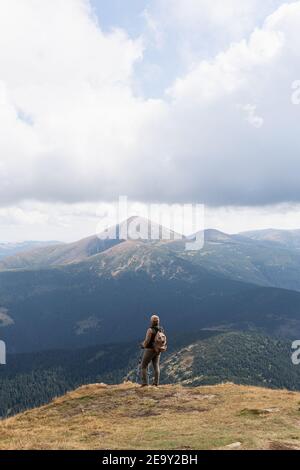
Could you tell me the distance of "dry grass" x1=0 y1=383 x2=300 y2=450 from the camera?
17.6m

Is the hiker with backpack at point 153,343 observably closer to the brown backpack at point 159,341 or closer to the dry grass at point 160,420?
the brown backpack at point 159,341

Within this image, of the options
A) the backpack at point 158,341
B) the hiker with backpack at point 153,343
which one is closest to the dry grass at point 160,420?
the hiker with backpack at point 153,343

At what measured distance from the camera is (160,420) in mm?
23078

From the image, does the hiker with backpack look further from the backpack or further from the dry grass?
the dry grass

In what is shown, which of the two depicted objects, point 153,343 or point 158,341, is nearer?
point 158,341

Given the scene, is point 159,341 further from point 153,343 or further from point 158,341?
point 153,343

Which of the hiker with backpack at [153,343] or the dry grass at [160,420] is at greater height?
the hiker with backpack at [153,343]

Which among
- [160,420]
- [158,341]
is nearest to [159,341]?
[158,341]

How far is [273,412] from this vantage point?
24.1 m

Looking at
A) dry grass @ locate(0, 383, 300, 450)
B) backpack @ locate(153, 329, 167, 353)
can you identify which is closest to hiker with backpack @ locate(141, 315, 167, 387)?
backpack @ locate(153, 329, 167, 353)

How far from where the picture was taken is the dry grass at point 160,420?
17594mm

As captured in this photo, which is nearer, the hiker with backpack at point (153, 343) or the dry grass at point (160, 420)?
the dry grass at point (160, 420)

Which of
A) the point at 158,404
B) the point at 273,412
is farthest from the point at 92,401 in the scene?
the point at 273,412
